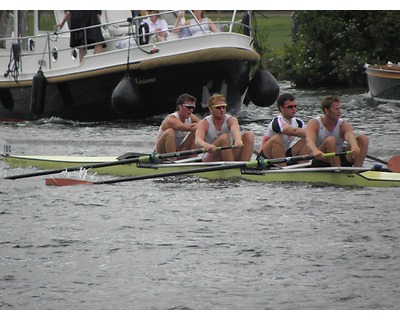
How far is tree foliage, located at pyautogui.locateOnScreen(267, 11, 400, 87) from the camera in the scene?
88.8ft

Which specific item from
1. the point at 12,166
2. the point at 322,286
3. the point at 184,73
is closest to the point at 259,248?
the point at 322,286

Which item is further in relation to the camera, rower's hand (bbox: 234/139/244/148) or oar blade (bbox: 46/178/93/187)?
oar blade (bbox: 46/178/93/187)

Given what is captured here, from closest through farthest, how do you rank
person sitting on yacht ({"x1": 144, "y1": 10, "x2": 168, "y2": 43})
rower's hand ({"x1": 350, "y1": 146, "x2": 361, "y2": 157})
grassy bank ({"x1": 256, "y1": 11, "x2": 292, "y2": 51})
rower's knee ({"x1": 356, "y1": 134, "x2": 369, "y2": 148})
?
rower's hand ({"x1": 350, "y1": 146, "x2": 361, "y2": 157}), rower's knee ({"x1": 356, "y1": 134, "x2": 369, "y2": 148}), person sitting on yacht ({"x1": 144, "y1": 10, "x2": 168, "y2": 43}), grassy bank ({"x1": 256, "y1": 11, "x2": 292, "y2": 51})

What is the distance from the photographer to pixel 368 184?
13.1 m

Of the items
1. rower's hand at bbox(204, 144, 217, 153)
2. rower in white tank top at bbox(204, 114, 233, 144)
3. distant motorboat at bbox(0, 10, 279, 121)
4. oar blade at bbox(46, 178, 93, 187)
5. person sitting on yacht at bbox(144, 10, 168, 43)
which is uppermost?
person sitting on yacht at bbox(144, 10, 168, 43)

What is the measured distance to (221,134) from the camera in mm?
13969

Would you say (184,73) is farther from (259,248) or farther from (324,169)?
(259,248)

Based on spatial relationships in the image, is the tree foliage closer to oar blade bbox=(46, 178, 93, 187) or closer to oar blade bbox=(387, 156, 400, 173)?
oar blade bbox=(387, 156, 400, 173)

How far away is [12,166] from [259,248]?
6.07 meters

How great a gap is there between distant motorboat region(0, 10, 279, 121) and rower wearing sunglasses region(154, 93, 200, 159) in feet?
17.1

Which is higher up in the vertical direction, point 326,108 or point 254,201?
point 326,108

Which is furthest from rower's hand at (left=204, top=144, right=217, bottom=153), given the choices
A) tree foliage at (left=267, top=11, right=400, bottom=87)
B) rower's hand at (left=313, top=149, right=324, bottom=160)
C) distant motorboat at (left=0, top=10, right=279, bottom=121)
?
tree foliage at (left=267, top=11, right=400, bottom=87)

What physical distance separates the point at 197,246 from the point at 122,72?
9790mm

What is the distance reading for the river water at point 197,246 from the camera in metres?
9.36
